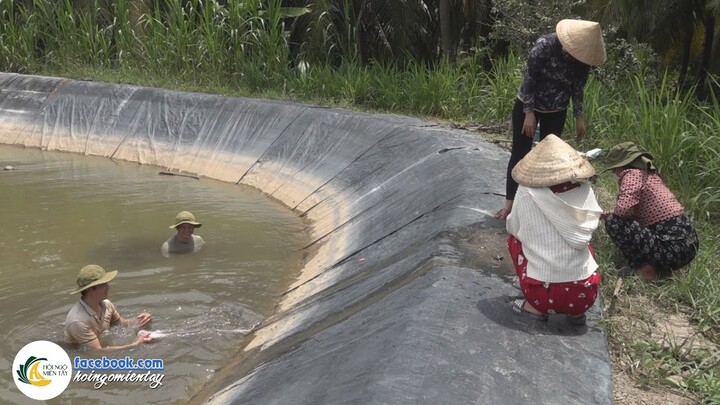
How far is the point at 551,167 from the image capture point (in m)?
4.11

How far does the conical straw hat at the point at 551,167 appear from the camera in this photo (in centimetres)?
408

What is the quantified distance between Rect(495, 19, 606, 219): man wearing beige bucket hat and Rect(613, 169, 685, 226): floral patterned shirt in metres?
0.82

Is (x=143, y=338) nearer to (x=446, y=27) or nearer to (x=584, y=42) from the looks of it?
(x=584, y=42)

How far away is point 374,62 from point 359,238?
5.68m

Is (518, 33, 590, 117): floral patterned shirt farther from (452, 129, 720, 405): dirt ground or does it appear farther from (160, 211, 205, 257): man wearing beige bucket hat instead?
(160, 211, 205, 257): man wearing beige bucket hat

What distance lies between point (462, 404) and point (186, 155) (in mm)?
8573

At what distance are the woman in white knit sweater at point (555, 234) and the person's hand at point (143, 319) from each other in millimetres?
2645

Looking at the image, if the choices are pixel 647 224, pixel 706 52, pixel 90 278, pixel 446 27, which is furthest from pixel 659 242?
pixel 706 52

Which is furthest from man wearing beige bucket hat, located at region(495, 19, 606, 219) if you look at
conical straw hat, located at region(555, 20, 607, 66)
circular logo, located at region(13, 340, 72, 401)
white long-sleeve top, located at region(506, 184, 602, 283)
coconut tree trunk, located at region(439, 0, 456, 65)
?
coconut tree trunk, located at region(439, 0, 456, 65)

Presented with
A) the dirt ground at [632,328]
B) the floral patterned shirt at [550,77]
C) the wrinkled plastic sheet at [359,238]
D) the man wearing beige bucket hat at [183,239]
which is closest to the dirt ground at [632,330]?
the dirt ground at [632,328]

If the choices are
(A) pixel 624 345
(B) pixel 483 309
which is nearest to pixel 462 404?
(B) pixel 483 309

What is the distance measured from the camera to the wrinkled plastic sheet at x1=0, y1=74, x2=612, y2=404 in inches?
139

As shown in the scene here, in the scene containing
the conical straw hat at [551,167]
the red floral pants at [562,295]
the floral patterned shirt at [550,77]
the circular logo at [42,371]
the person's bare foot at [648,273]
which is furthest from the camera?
the floral patterned shirt at [550,77]

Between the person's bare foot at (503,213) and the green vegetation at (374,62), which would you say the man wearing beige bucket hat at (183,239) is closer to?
the person's bare foot at (503,213)
